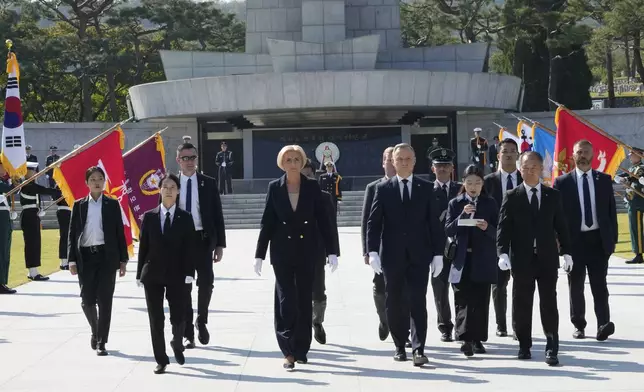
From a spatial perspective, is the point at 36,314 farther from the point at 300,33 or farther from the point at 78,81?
the point at 78,81

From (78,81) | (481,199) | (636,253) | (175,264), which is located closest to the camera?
(175,264)

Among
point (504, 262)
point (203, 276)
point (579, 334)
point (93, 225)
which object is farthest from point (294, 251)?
point (579, 334)

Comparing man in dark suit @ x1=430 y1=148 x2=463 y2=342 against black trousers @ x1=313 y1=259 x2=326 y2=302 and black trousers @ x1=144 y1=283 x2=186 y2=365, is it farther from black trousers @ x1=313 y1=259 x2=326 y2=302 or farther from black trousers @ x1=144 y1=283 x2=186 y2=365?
black trousers @ x1=144 y1=283 x2=186 y2=365

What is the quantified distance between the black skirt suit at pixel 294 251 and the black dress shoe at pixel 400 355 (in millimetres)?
737

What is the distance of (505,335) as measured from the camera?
411 inches

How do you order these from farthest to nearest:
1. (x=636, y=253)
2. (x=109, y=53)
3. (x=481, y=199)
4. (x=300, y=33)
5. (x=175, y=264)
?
(x=109, y=53) → (x=300, y=33) → (x=636, y=253) → (x=481, y=199) → (x=175, y=264)

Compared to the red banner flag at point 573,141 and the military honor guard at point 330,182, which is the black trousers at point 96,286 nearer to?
the red banner flag at point 573,141

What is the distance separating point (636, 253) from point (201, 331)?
10001 mm

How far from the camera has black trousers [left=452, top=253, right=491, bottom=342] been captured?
945 centimetres

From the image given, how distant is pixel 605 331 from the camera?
9.98m

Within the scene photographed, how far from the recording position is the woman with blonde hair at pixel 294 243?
9.16m

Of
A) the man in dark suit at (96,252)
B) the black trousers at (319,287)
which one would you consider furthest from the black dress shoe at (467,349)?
the man in dark suit at (96,252)

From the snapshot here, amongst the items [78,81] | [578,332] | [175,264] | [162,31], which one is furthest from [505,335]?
[162,31]

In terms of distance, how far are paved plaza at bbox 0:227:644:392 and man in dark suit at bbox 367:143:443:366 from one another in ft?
1.63
